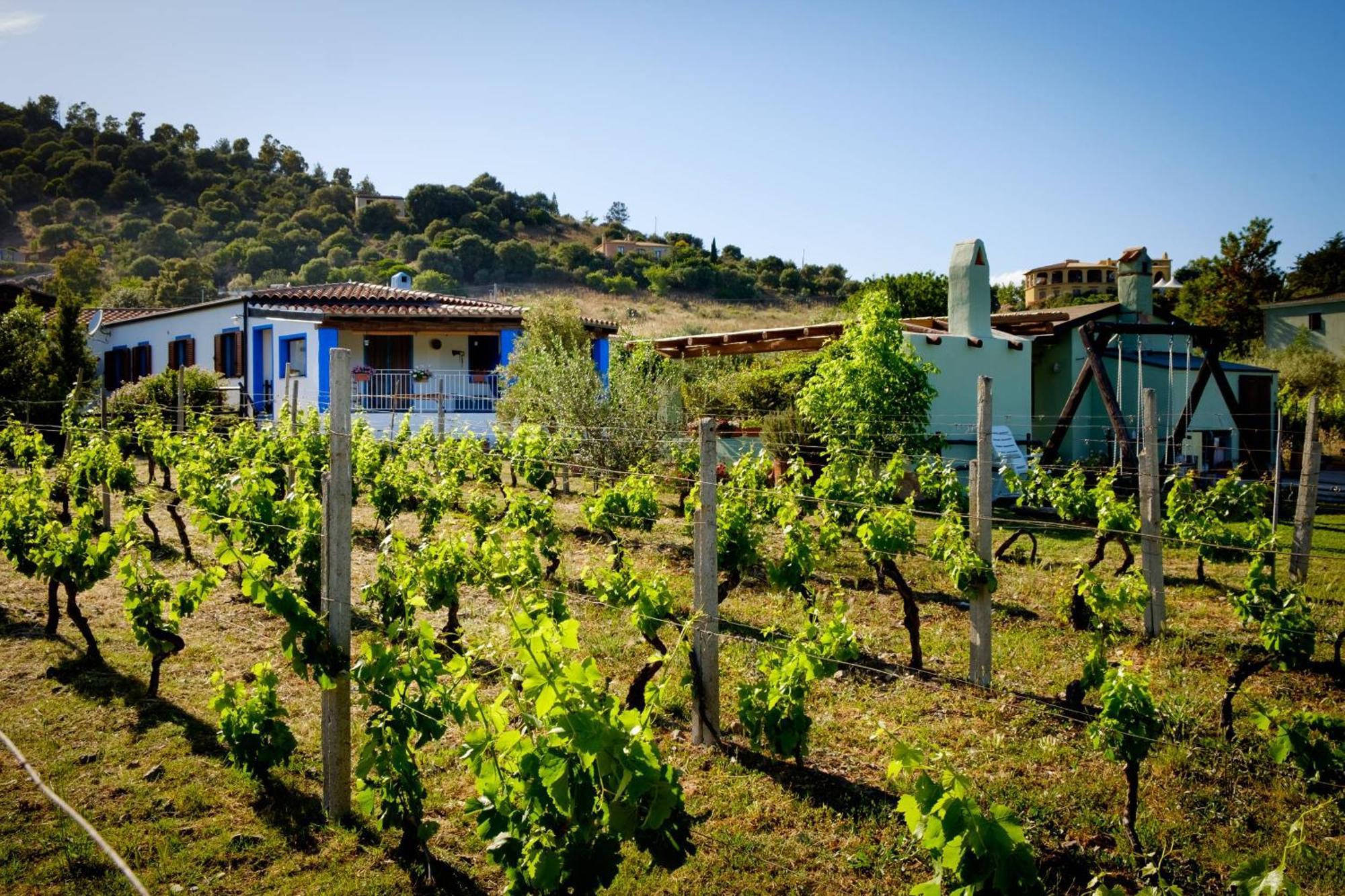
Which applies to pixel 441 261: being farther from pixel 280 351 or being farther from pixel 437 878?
pixel 437 878

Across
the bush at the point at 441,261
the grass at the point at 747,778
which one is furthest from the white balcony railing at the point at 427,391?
the bush at the point at 441,261

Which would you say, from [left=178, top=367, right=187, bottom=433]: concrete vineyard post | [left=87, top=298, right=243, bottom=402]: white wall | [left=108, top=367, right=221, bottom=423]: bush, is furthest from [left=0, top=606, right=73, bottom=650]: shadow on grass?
[left=87, top=298, right=243, bottom=402]: white wall

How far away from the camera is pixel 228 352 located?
82.7 ft

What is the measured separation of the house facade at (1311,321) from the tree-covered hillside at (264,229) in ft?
83.0

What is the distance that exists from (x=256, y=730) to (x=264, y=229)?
5809 cm

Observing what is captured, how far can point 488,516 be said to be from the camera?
34.1 feet

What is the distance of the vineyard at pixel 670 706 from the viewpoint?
3.76 metres

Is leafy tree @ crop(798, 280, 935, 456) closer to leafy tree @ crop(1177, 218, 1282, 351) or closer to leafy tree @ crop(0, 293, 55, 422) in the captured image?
leafy tree @ crop(0, 293, 55, 422)

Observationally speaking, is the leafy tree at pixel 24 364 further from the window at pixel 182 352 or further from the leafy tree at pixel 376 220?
the leafy tree at pixel 376 220

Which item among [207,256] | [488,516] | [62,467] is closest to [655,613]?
[488,516]

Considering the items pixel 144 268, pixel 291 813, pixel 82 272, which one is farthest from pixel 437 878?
pixel 144 268

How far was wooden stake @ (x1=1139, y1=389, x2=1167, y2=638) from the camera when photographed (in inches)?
327

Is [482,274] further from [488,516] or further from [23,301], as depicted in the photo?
[488,516]

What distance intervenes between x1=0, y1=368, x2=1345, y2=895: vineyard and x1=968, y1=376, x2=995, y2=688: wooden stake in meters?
0.11
